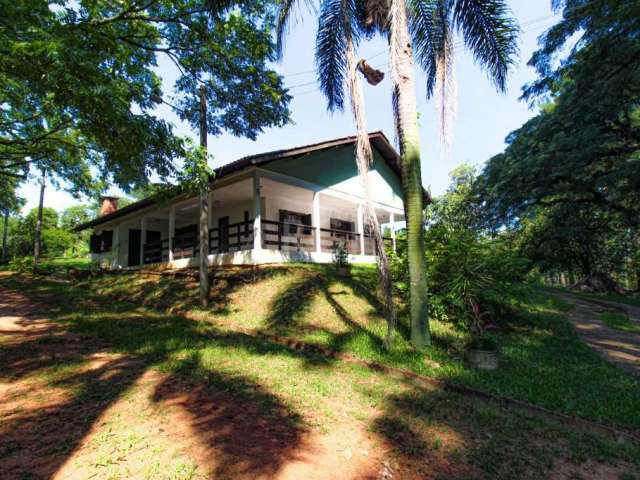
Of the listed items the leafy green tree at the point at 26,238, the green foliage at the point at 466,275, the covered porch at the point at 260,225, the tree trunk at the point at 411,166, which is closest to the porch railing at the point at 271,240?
the covered porch at the point at 260,225

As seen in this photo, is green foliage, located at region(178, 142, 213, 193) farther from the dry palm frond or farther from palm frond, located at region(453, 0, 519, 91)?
palm frond, located at region(453, 0, 519, 91)

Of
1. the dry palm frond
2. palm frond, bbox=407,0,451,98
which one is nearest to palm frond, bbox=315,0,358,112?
palm frond, bbox=407,0,451,98

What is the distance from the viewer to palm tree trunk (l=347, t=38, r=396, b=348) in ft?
18.6

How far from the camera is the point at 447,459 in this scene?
9.12ft

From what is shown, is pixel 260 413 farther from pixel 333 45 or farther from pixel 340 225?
pixel 340 225

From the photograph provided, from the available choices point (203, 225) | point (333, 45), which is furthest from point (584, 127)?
point (203, 225)

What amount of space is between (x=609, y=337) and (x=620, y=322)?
2135mm

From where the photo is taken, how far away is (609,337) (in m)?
7.31

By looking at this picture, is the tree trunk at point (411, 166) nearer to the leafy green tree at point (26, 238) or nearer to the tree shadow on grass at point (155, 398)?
the tree shadow on grass at point (155, 398)

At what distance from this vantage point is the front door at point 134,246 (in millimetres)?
21031

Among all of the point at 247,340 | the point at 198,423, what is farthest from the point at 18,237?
the point at 198,423

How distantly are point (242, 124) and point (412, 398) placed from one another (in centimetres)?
902

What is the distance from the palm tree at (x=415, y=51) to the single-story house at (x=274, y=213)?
4.33 m

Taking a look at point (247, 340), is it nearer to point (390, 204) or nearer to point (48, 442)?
point (48, 442)
